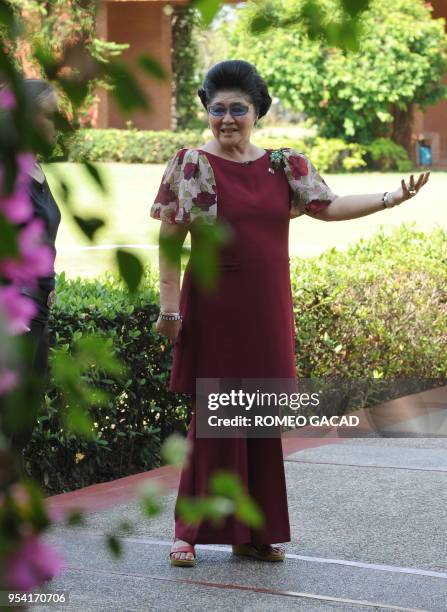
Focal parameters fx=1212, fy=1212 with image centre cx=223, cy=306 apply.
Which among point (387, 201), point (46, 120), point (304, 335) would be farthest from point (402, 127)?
point (46, 120)

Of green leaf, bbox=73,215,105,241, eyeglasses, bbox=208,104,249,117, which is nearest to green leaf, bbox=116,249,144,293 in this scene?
green leaf, bbox=73,215,105,241

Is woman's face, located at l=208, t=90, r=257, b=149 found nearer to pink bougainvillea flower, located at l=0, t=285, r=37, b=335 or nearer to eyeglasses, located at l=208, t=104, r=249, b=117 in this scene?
eyeglasses, located at l=208, t=104, r=249, b=117

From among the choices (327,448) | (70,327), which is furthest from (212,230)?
(327,448)

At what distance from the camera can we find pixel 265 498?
14.1ft

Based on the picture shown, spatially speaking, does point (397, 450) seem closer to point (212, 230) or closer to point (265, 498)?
point (265, 498)

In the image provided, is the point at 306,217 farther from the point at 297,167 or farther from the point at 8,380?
the point at 8,380

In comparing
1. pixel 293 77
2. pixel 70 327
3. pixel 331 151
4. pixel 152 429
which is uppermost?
pixel 293 77

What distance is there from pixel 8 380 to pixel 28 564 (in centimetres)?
17

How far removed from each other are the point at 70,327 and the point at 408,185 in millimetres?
1997

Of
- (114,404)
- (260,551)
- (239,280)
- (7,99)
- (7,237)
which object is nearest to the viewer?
(7,237)

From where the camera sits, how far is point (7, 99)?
1.20 meters

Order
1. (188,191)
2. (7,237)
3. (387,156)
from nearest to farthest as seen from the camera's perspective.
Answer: (7,237) → (188,191) → (387,156)

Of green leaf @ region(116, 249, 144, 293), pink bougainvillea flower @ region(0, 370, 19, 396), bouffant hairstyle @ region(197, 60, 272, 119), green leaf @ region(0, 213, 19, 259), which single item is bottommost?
pink bougainvillea flower @ region(0, 370, 19, 396)

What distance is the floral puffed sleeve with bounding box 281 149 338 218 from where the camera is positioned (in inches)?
169
